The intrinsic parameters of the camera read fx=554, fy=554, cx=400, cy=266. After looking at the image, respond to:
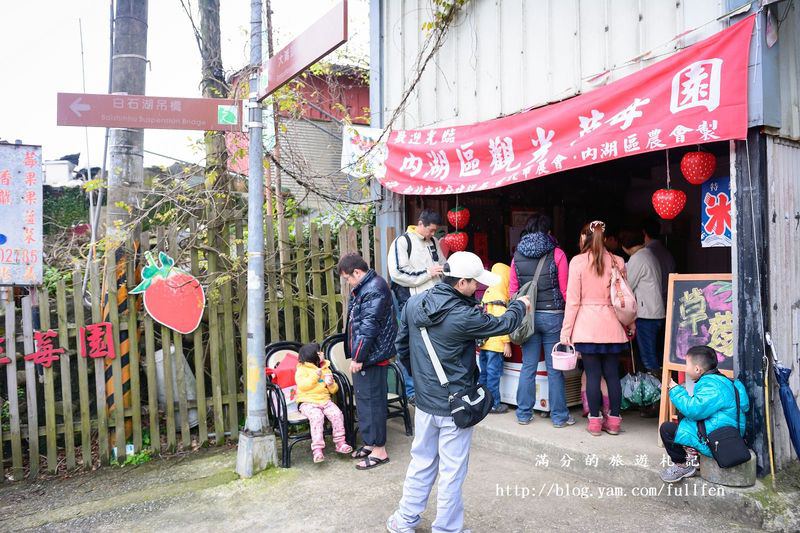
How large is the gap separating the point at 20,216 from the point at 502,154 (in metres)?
4.64

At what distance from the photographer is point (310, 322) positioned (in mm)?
6824

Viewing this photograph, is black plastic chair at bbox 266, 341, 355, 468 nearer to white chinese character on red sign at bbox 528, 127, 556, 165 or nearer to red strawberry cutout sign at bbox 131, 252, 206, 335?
red strawberry cutout sign at bbox 131, 252, 206, 335

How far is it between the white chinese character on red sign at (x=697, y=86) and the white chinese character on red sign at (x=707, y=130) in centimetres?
11

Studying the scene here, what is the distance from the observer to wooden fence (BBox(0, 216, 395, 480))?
5.37 meters

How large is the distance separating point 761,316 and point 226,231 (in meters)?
5.29

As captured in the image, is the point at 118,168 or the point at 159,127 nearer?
the point at 159,127

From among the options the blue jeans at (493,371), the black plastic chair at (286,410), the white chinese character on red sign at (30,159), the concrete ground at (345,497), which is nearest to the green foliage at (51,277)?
the white chinese character on red sign at (30,159)

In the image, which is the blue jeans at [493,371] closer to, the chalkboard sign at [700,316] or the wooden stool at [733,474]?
the chalkboard sign at [700,316]

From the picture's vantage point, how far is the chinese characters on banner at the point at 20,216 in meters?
5.14

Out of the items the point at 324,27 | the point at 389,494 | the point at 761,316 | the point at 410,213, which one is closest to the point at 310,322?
the point at 410,213

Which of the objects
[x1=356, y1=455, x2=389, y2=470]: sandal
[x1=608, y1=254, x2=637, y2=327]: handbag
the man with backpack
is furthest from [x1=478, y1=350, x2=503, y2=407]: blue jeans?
[x1=356, y1=455, x2=389, y2=470]: sandal

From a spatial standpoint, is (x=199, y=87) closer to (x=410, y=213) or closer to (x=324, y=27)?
(x=410, y=213)

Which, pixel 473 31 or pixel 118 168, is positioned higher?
pixel 473 31

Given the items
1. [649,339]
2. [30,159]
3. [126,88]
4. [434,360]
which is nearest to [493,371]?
[649,339]
